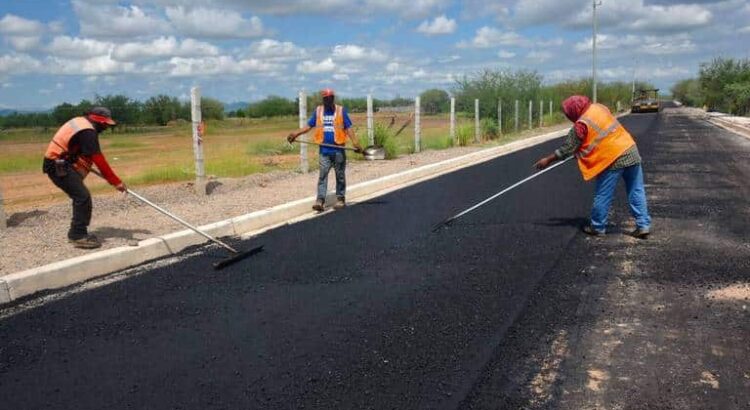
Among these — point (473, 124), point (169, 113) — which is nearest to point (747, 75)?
point (473, 124)

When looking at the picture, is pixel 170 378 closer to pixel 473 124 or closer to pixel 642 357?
pixel 642 357

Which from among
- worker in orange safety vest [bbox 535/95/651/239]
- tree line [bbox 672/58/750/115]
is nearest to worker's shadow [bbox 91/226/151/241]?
worker in orange safety vest [bbox 535/95/651/239]

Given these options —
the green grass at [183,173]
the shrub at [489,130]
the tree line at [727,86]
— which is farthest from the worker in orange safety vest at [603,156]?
the tree line at [727,86]

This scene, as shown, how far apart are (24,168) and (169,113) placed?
484cm

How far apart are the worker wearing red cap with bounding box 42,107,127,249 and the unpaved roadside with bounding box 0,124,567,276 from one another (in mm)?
370

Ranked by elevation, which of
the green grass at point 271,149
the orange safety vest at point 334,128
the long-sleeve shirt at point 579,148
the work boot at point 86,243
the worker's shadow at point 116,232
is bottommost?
the worker's shadow at point 116,232

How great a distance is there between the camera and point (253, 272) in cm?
637

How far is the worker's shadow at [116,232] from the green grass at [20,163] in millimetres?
9723

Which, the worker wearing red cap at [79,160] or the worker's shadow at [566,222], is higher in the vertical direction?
the worker wearing red cap at [79,160]

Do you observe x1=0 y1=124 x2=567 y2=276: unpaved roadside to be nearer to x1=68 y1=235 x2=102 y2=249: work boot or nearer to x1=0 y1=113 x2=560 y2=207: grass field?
x1=68 y1=235 x2=102 y2=249: work boot

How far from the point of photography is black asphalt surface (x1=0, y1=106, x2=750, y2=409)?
3.70 m

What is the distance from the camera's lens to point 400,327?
4.69 m

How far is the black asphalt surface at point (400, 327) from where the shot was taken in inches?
145

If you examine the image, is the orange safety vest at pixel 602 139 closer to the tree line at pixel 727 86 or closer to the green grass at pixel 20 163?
the green grass at pixel 20 163
